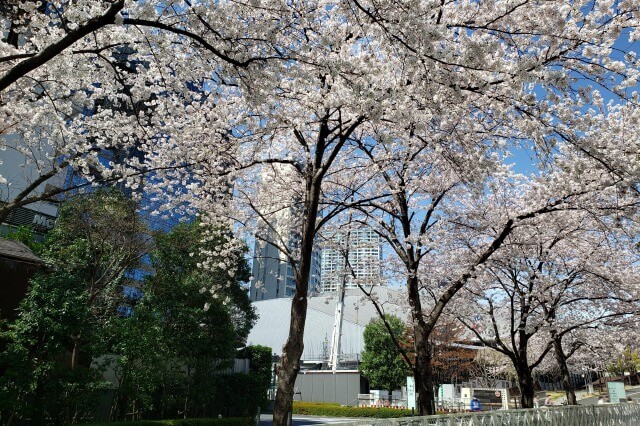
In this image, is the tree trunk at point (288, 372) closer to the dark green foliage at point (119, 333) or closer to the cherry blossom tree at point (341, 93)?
the cherry blossom tree at point (341, 93)

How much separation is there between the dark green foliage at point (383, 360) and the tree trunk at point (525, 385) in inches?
732

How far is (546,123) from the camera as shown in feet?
15.9

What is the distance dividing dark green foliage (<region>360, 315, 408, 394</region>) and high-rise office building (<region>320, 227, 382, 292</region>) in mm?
18719

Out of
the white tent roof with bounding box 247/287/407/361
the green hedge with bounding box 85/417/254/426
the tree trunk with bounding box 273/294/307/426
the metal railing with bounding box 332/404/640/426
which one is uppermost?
the white tent roof with bounding box 247/287/407/361

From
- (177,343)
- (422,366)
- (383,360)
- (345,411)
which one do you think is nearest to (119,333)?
(177,343)

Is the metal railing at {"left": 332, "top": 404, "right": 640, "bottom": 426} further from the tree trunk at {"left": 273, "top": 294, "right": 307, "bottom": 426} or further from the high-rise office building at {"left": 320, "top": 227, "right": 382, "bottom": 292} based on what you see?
the high-rise office building at {"left": 320, "top": 227, "right": 382, "bottom": 292}

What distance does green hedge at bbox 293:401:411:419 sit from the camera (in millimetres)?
24141

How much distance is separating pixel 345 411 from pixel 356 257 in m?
16.9

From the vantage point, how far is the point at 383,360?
30.9 meters

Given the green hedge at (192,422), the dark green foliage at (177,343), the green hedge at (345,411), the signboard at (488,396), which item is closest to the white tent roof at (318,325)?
the green hedge at (345,411)

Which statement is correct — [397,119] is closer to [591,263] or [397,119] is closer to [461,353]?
[591,263]

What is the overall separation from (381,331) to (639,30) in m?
28.2

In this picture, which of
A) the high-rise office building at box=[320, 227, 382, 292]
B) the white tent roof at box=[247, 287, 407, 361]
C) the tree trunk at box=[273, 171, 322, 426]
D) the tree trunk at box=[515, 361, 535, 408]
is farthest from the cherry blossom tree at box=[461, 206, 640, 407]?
the white tent roof at box=[247, 287, 407, 361]

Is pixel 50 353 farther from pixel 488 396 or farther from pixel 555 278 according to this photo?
pixel 488 396
